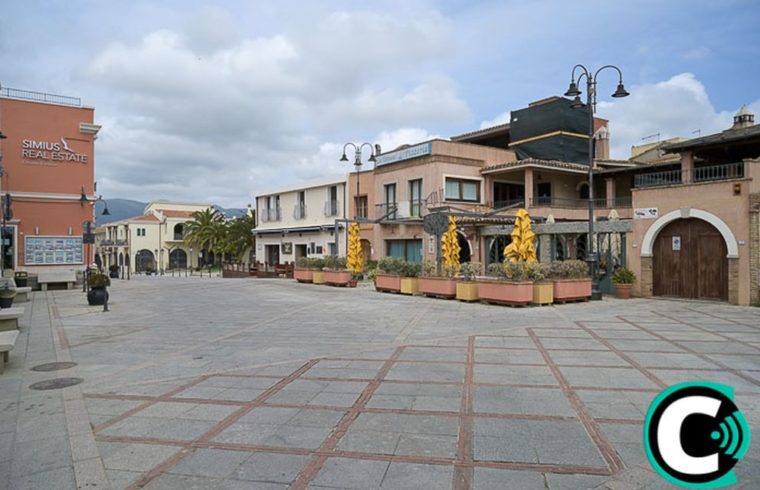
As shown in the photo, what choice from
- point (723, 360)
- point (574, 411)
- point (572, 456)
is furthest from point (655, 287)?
point (572, 456)

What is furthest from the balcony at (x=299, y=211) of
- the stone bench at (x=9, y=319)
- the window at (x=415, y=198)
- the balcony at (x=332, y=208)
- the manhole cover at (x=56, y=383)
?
the manhole cover at (x=56, y=383)

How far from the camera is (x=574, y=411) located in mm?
5547

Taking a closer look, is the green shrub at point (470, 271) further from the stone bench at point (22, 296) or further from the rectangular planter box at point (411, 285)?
the stone bench at point (22, 296)

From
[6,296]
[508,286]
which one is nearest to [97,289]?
[6,296]

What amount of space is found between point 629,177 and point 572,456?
93.1 feet

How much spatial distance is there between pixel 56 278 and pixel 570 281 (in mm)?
21670

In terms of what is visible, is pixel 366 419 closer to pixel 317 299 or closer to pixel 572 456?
pixel 572 456

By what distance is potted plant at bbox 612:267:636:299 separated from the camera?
57.5 ft

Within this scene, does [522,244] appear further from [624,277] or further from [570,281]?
[624,277]

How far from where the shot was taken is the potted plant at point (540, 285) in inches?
602

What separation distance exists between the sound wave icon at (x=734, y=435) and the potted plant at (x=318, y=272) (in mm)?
24675

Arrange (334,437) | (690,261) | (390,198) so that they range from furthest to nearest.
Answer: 1. (390,198)
2. (690,261)
3. (334,437)

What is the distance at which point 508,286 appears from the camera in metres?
15.2

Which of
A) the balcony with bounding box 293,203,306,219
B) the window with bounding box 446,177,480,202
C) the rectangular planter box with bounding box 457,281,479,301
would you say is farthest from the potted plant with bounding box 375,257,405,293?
the balcony with bounding box 293,203,306,219
